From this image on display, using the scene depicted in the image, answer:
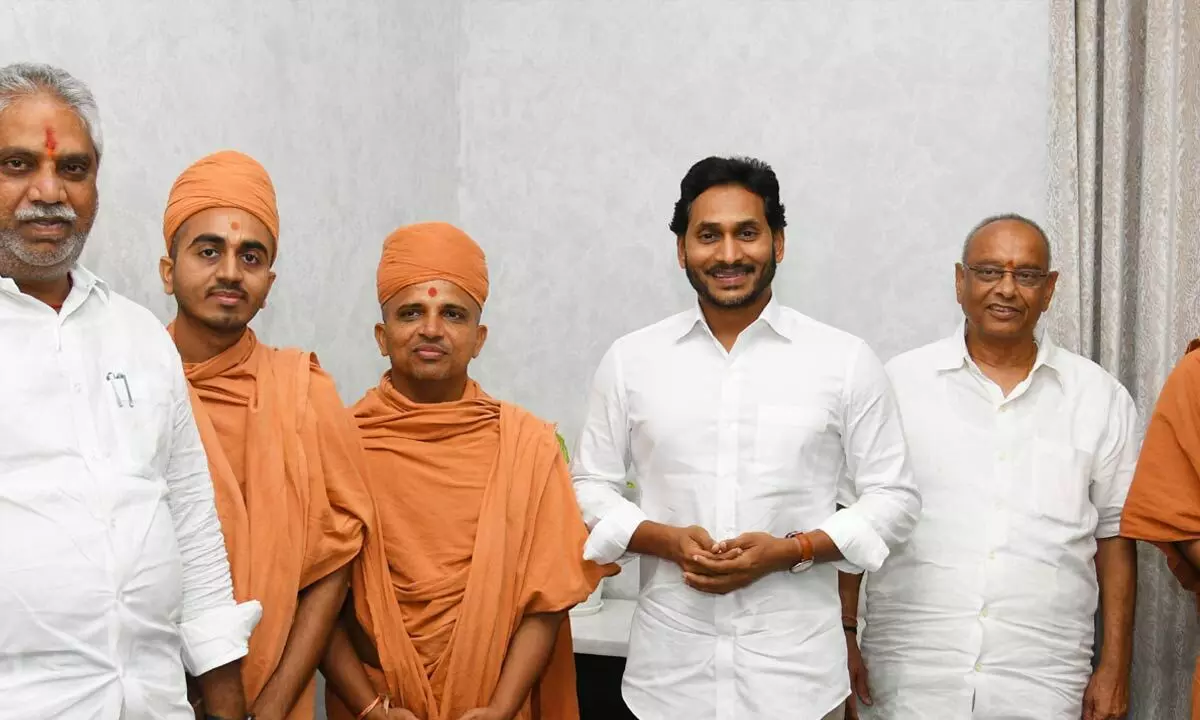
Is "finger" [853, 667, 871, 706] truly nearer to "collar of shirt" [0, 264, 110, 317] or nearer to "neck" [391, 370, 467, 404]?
"neck" [391, 370, 467, 404]

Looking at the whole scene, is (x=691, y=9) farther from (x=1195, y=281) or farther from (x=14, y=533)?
(x=14, y=533)

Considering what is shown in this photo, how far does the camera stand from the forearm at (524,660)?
222 cm

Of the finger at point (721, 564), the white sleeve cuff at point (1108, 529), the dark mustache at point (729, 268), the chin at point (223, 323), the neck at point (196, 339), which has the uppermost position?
the dark mustache at point (729, 268)

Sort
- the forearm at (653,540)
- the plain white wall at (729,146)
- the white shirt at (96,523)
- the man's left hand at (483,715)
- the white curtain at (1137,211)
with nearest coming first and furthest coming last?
1. the white shirt at (96,523)
2. the man's left hand at (483,715)
3. the forearm at (653,540)
4. the white curtain at (1137,211)
5. the plain white wall at (729,146)

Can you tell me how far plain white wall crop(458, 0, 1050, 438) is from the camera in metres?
3.34

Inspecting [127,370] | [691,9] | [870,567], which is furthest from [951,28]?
[127,370]

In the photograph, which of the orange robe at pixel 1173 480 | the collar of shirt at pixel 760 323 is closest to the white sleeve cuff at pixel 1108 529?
the orange robe at pixel 1173 480

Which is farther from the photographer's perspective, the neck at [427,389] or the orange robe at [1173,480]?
the neck at [427,389]

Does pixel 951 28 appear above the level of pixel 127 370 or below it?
above

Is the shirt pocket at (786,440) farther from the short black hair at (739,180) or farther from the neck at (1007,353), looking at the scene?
the neck at (1007,353)

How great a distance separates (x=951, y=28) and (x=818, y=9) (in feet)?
1.33

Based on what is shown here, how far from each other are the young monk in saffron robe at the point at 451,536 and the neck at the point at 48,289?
2.58 ft

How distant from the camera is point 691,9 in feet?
11.8

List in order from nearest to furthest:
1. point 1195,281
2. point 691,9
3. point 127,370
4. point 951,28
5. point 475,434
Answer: point 127,370
point 475,434
point 1195,281
point 951,28
point 691,9
